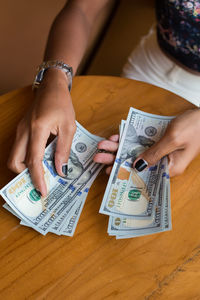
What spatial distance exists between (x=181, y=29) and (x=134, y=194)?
0.57m

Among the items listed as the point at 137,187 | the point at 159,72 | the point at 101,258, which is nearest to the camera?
the point at 101,258

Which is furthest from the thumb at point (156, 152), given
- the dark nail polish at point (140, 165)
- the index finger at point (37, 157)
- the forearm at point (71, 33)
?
the forearm at point (71, 33)

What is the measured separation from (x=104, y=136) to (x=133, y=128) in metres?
0.09

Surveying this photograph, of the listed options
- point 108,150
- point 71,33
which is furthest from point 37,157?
point 71,33

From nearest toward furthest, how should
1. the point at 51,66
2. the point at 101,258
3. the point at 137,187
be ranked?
1. the point at 101,258
2. the point at 137,187
3. the point at 51,66

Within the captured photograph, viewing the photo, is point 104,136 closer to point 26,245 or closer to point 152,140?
point 152,140

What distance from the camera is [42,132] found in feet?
2.56

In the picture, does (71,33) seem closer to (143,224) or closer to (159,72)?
(159,72)

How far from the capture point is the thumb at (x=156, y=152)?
80 centimetres

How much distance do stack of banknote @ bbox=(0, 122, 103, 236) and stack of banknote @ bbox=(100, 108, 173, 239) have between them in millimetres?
71

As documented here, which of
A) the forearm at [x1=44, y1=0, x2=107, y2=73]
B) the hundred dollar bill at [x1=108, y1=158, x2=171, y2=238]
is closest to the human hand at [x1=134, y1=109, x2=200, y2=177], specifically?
the hundred dollar bill at [x1=108, y1=158, x2=171, y2=238]

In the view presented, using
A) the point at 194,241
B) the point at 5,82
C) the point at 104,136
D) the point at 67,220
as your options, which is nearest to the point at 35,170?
the point at 67,220

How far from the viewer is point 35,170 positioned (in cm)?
75

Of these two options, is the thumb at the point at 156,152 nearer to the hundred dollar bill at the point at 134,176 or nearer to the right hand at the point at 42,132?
the hundred dollar bill at the point at 134,176
